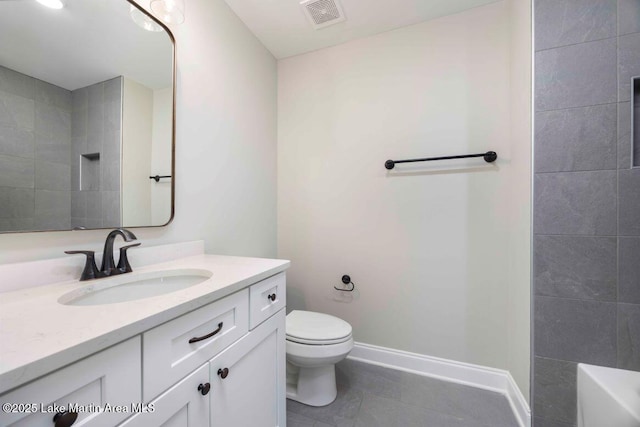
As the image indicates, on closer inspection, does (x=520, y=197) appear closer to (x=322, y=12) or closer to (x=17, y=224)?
(x=322, y=12)

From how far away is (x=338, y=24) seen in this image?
167 centimetres

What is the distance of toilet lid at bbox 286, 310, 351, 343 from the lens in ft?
4.39

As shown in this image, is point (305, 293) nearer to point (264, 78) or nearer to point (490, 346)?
point (490, 346)

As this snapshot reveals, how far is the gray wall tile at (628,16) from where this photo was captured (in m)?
0.99

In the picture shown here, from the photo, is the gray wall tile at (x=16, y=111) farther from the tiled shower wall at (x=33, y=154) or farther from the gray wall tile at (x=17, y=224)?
the gray wall tile at (x=17, y=224)

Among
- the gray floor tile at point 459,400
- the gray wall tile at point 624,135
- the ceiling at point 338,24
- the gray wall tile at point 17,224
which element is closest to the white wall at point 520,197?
the gray floor tile at point 459,400

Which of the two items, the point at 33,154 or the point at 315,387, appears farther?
the point at 315,387

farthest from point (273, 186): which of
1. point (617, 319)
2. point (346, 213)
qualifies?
point (617, 319)

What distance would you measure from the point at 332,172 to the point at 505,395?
1.77 m

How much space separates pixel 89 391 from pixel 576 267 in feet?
5.49

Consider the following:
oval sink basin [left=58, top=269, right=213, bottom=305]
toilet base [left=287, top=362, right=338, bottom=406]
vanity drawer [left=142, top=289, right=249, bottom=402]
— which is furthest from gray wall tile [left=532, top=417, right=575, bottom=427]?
oval sink basin [left=58, top=269, right=213, bottom=305]

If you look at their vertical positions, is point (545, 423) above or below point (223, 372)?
below

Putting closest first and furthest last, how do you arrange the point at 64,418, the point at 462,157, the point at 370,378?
the point at 64,418 → the point at 462,157 → the point at 370,378

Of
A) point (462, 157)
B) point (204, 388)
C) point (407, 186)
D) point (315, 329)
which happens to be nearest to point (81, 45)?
point (204, 388)
